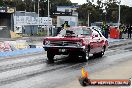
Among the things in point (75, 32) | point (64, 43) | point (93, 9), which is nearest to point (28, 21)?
point (75, 32)

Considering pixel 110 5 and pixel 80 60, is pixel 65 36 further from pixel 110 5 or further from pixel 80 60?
pixel 110 5

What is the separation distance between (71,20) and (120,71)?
4554 centimetres

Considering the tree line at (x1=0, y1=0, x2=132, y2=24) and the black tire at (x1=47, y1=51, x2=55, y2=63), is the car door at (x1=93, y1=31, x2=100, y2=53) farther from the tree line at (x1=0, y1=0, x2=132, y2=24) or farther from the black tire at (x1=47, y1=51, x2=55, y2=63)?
the tree line at (x1=0, y1=0, x2=132, y2=24)

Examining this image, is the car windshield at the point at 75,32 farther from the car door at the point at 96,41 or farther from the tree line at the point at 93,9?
the tree line at the point at 93,9

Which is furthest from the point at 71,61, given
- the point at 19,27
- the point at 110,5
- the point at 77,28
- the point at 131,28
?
the point at 110,5

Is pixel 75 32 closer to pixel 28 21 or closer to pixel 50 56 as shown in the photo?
pixel 50 56

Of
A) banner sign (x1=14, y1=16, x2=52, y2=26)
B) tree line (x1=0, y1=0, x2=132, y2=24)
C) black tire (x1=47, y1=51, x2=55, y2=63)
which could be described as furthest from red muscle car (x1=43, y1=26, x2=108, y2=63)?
tree line (x1=0, y1=0, x2=132, y2=24)

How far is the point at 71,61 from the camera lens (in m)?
18.5

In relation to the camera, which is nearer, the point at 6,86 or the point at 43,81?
the point at 6,86

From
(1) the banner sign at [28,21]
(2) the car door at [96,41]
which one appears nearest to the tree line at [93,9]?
(1) the banner sign at [28,21]

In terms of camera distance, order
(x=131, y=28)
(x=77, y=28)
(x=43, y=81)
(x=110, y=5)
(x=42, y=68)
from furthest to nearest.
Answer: (x=110, y=5) < (x=131, y=28) < (x=77, y=28) < (x=42, y=68) < (x=43, y=81)

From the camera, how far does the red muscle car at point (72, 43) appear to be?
58.7 ft

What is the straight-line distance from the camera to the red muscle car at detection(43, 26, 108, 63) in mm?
17891

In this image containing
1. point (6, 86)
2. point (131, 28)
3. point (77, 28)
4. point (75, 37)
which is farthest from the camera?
point (131, 28)
